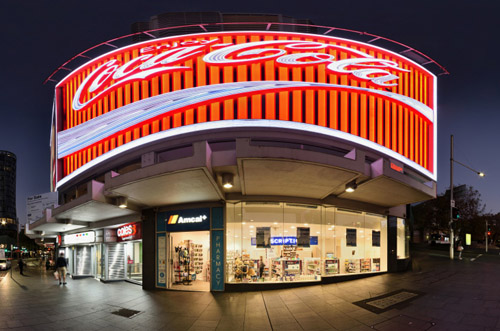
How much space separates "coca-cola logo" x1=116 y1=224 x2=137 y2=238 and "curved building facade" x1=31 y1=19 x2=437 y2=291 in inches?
5.3

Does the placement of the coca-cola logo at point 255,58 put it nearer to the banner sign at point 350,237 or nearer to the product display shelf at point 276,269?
the banner sign at point 350,237

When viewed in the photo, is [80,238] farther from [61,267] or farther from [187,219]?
[187,219]

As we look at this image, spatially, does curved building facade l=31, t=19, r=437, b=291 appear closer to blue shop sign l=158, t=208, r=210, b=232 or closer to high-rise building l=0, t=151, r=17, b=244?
blue shop sign l=158, t=208, r=210, b=232

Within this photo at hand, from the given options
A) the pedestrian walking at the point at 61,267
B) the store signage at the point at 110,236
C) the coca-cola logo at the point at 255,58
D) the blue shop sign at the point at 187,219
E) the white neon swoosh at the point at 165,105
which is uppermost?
the coca-cola logo at the point at 255,58

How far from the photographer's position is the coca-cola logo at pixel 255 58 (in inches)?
620

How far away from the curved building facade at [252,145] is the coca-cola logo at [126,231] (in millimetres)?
133

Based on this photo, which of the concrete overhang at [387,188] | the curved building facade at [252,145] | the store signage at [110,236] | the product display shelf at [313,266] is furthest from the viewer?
the store signage at [110,236]

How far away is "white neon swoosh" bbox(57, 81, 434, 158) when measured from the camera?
15.3 m

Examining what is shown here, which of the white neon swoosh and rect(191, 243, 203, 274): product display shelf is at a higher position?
the white neon swoosh

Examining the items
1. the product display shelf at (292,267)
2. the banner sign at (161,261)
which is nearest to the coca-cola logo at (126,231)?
the banner sign at (161,261)

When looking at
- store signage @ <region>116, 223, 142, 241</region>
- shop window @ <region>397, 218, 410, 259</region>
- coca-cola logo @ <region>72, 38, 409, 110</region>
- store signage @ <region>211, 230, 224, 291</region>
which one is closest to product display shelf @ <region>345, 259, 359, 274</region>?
shop window @ <region>397, 218, 410, 259</region>

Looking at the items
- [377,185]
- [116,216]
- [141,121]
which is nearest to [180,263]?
[116,216]

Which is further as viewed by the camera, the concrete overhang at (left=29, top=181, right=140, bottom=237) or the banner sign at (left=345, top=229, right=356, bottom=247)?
the banner sign at (left=345, top=229, right=356, bottom=247)

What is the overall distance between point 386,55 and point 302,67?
570cm
